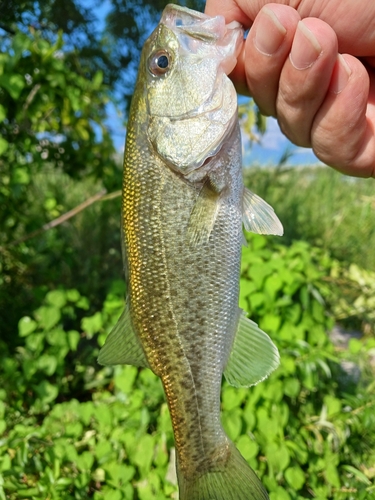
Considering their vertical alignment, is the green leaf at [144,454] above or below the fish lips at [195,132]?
below

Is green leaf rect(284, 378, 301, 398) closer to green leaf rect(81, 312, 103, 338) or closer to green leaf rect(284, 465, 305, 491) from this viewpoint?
green leaf rect(284, 465, 305, 491)

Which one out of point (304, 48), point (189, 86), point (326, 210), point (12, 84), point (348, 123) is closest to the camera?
point (304, 48)

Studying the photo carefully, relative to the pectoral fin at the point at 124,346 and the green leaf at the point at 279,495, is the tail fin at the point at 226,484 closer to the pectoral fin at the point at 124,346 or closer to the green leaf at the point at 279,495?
the pectoral fin at the point at 124,346

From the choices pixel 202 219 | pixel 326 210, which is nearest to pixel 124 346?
pixel 202 219

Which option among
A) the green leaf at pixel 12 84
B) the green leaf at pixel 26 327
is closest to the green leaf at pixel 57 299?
the green leaf at pixel 26 327

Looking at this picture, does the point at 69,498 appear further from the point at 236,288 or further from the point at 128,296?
the point at 236,288

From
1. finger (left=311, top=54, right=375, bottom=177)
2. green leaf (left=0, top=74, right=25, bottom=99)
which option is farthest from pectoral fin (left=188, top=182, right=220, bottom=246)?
green leaf (left=0, top=74, right=25, bottom=99)

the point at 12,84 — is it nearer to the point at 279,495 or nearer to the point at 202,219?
the point at 202,219
